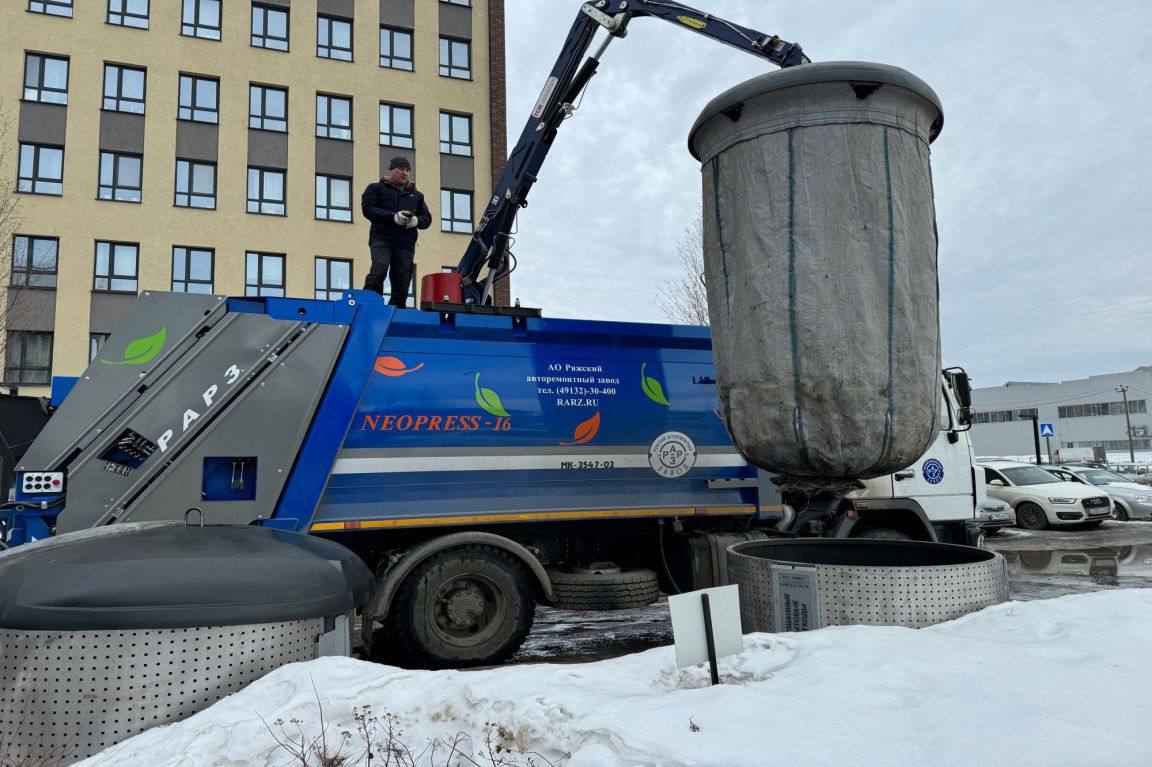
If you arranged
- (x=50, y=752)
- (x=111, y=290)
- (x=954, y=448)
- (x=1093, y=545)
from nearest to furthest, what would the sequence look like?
(x=50, y=752) → (x=954, y=448) → (x=1093, y=545) → (x=111, y=290)

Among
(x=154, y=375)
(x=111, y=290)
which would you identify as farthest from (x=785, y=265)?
(x=111, y=290)

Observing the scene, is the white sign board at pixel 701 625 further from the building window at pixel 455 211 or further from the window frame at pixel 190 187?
the window frame at pixel 190 187

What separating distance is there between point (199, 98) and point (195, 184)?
99.9 inches

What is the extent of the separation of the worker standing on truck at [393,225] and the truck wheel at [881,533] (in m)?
4.64

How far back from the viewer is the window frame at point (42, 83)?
62.8 feet

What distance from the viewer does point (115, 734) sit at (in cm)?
273

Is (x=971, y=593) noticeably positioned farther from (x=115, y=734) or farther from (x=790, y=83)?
(x=115, y=734)

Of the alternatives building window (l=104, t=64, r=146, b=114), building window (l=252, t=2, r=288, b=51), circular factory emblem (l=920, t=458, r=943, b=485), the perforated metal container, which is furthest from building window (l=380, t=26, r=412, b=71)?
the perforated metal container

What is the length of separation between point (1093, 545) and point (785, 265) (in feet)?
40.9

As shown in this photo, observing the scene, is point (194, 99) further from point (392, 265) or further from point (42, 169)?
point (392, 265)

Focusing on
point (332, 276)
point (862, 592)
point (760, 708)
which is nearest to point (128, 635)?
point (760, 708)

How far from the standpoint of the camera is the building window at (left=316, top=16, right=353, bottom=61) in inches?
851

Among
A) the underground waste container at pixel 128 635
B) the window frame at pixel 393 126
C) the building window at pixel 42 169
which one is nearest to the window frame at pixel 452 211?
the window frame at pixel 393 126

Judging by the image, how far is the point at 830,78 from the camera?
349cm
